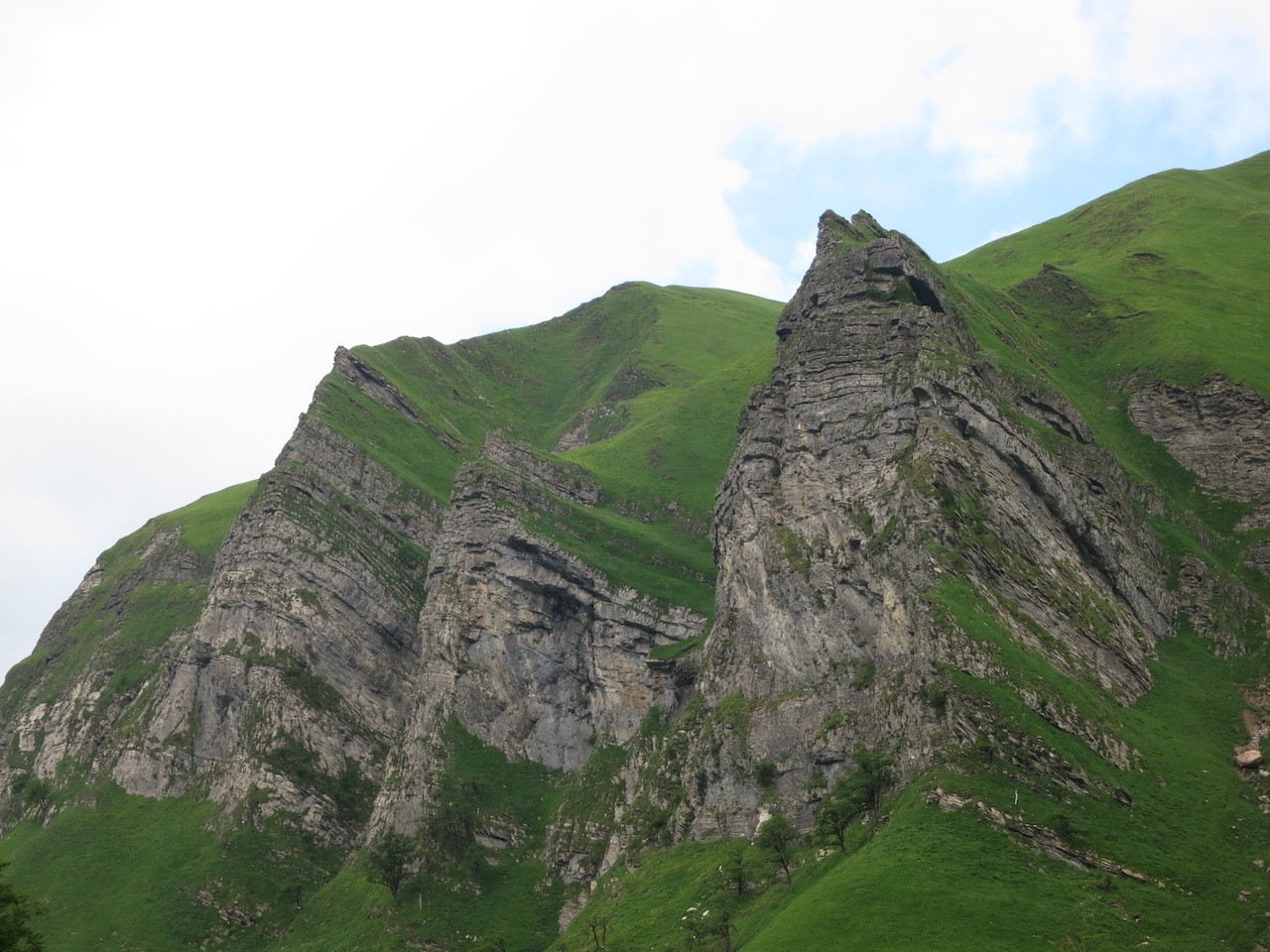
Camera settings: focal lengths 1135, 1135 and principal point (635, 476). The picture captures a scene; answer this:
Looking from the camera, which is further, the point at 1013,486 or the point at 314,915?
the point at 314,915

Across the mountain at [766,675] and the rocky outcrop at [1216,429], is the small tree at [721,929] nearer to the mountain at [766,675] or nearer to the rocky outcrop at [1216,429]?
the mountain at [766,675]

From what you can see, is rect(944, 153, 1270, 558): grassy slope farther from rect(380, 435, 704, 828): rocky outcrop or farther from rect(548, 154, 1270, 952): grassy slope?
rect(380, 435, 704, 828): rocky outcrop

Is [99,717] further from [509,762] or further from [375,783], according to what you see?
[509,762]

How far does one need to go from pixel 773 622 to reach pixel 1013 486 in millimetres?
28950

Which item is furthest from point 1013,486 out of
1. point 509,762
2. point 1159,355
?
point 509,762

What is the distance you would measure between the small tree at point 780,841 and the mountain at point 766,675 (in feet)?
2.95

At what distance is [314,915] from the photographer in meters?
130

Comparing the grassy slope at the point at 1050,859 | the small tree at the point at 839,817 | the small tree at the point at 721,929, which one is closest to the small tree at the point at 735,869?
the grassy slope at the point at 1050,859

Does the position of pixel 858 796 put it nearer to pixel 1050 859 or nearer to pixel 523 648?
pixel 1050 859

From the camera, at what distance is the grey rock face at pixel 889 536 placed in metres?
103

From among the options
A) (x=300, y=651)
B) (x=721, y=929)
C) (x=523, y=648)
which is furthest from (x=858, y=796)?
(x=300, y=651)

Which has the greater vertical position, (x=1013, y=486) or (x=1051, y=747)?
(x=1013, y=486)

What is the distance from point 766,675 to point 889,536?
18.8 m

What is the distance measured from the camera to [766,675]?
11475cm
